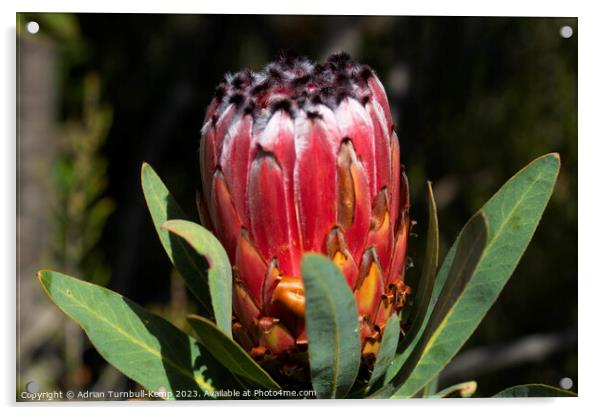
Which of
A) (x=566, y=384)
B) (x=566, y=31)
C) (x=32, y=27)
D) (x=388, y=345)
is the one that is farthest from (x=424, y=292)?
(x=32, y=27)

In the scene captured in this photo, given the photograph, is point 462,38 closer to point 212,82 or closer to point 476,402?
point 212,82

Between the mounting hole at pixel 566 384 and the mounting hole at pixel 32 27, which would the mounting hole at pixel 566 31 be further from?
the mounting hole at pixel 32 27

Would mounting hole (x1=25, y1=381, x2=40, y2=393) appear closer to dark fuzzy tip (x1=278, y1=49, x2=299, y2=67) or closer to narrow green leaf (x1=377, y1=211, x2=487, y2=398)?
narrow green leaf (x1=377, y1=211, x2=487, y2=398)

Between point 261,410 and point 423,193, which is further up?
point 423,193

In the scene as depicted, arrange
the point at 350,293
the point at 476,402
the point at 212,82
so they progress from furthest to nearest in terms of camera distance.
A: the point at 212,82 < the point at 476,402 < the point at 350,293

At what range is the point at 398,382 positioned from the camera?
52.6 inches

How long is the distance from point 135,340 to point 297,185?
0.42 m

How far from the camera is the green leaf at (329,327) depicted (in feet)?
3.49

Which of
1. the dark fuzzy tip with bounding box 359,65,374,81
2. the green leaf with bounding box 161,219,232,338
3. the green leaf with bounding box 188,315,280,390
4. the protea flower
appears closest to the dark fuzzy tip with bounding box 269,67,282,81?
the protea flower

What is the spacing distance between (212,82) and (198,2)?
1.14 metres

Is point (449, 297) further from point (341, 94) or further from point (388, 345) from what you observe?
point (341, 94)

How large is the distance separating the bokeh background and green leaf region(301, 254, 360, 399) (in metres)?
0.94

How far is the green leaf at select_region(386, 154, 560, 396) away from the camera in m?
1.31

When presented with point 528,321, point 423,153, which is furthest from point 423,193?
point 528,321
